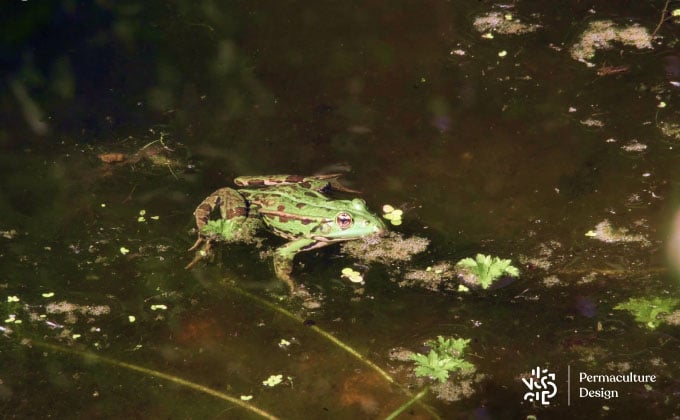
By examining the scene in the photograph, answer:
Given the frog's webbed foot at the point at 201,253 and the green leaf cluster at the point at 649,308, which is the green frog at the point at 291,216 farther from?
the green leaf cluster at the point at 649,308

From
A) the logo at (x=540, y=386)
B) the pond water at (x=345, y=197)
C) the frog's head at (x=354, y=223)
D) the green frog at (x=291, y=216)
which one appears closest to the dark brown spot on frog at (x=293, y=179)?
the green frog at (x=291, y=216)

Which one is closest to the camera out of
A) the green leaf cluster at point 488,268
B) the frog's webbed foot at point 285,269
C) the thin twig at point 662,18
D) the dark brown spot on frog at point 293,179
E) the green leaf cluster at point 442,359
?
the green leaf cluster at point 442,359

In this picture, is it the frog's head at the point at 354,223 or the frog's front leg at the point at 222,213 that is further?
the frog's front leg at the point at 222,213

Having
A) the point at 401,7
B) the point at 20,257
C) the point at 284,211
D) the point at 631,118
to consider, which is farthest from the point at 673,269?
the point at 20,257

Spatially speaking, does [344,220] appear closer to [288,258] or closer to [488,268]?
[288,258]

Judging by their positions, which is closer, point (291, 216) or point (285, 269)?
point (285, 269)

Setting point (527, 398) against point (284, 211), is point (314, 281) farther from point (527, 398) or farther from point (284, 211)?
point (527, 398)

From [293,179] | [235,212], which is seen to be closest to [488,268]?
[293,179]
